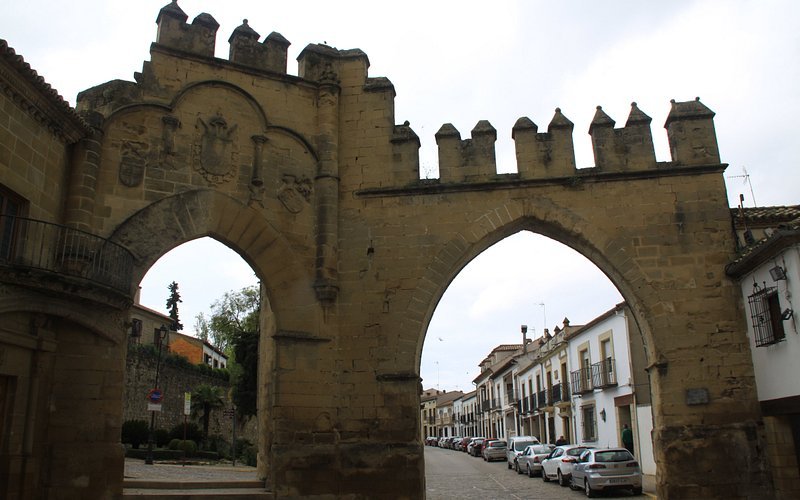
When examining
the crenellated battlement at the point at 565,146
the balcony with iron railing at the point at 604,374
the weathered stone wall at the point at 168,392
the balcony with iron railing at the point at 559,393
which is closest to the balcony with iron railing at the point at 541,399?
the balcony with iron railing at the point at 559,393

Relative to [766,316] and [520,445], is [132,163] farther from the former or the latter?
[520,445]

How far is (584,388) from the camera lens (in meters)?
23.0

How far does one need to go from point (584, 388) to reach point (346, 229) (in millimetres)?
14996

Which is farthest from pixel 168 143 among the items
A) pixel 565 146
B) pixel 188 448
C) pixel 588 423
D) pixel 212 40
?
pixel 588 423

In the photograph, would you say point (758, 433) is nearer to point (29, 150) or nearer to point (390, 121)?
point (390, 121)

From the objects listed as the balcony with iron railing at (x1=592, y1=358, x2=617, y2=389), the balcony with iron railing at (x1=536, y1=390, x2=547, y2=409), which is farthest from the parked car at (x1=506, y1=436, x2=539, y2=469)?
the balcony with iron railing at (x1=536, y1=390, x2=547, y2=409)

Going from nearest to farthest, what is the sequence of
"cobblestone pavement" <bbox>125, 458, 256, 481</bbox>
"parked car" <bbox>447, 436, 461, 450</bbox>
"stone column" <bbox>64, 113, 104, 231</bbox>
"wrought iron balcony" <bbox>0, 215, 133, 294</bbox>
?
"wrought iron balcony" <bbox>0, 215, 133, 294</bbox> < "stone column" <bbox>64, 113, 104, 231</bbox> < "cobblestone pavement" <bbox>125, 458, 256, 481</bbox> < "parked car" <bbox>447, 436, 461, 450</bbox>

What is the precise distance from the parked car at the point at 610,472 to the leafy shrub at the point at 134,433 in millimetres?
16850

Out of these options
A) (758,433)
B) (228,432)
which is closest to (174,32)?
(758,433)

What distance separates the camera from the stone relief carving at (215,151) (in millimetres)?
10336

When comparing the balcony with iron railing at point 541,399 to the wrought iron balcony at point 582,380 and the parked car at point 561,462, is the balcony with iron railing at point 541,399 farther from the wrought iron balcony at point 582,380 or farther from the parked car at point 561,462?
the parked car at point 561,462

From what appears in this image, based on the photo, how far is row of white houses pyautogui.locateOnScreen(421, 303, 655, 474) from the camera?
18.6m

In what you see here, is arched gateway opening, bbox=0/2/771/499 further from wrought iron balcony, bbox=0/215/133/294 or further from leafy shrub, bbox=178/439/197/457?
leafy shrub, bbox=178/439/197/457

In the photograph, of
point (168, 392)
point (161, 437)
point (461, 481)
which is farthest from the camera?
point (168, 392)
